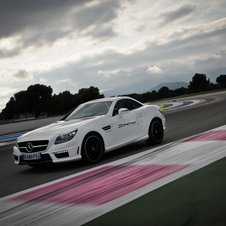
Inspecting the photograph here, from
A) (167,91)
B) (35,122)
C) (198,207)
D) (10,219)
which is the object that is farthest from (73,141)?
(167,91)

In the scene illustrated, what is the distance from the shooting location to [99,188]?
14.1ft

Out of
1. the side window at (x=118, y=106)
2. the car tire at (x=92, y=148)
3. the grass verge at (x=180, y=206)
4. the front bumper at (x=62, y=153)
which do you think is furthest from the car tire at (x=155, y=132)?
the grass verge at (x=180, y=206)

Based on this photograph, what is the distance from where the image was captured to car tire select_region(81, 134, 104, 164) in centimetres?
587

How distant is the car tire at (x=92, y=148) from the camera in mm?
5873

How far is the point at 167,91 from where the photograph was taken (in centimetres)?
10788

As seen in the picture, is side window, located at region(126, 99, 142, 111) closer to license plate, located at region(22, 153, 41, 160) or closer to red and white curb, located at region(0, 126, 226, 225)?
red and white curb, located at region(0, 126, 226, 225)

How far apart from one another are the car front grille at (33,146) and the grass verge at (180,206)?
272 centimetres

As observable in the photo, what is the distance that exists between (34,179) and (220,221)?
373 centimetres

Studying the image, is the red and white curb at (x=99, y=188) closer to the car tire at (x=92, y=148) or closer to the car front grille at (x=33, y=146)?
the car tire at (x=92, y=148)

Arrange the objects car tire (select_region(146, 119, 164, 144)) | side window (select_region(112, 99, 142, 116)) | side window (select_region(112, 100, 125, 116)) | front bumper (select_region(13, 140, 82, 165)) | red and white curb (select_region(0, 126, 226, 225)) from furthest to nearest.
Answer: car tire (select_region(146, 119, 164, 144)) < side window (select_region(112, 99, 142, 116)) < side window (select_region(112, 100, 125, 116)) < front bumper (select_region(13, 140, 82, 165)) < red and white curb (select_region(0, 126, 226, 225))

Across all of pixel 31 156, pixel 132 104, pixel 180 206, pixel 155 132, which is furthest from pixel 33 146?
pixel 180 206

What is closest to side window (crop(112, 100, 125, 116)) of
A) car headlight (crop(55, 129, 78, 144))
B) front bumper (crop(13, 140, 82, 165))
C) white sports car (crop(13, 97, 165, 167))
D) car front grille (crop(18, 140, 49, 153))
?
white sports car (crop(13, 97, 165, 167))

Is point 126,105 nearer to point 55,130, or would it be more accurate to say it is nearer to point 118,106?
point 118,106

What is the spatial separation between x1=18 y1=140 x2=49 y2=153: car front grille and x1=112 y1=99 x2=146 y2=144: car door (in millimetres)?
1592
